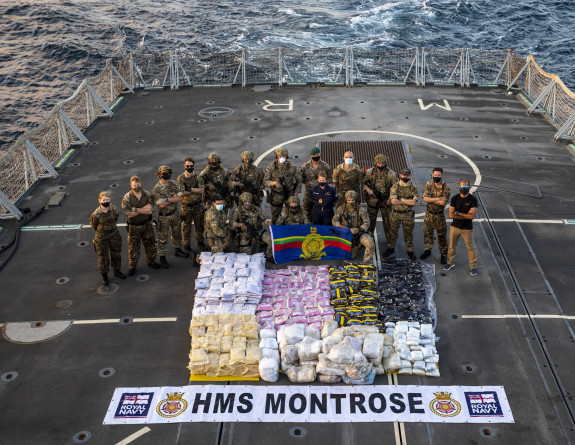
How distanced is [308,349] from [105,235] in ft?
20.9

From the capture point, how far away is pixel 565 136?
2388cm

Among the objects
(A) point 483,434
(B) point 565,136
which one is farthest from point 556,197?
(A) point 483,434

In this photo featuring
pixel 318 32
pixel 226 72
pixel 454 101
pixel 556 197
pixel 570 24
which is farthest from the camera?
pixel 570 24

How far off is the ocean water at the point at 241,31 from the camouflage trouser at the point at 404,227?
3006 centimetres

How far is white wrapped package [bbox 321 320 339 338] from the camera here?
13.9m

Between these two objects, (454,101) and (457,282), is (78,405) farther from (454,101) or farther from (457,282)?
(454,101)

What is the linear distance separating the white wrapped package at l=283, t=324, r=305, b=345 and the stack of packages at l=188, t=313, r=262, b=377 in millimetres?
667

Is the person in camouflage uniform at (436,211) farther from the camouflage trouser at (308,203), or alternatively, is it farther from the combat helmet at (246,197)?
the combat helmet at (246,197)

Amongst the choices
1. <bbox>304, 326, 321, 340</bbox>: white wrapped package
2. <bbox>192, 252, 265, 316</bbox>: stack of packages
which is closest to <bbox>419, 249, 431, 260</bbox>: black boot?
<bbox>192, 252, 265, 316</bbox>: stack of packages

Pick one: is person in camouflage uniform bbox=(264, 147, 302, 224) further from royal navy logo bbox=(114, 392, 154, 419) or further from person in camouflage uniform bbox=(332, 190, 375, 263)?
royal navy logo bbox=(114, 392, 154, 419)

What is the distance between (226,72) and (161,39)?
35.9 ft

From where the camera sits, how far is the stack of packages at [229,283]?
14898mm

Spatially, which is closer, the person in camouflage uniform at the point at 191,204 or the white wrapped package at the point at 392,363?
the white wrapped package at the point at 392,363

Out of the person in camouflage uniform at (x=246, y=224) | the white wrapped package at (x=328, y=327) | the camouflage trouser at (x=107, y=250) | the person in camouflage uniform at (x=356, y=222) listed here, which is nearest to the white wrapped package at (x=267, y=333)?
the white wrapped package at (x=328, y=327)
